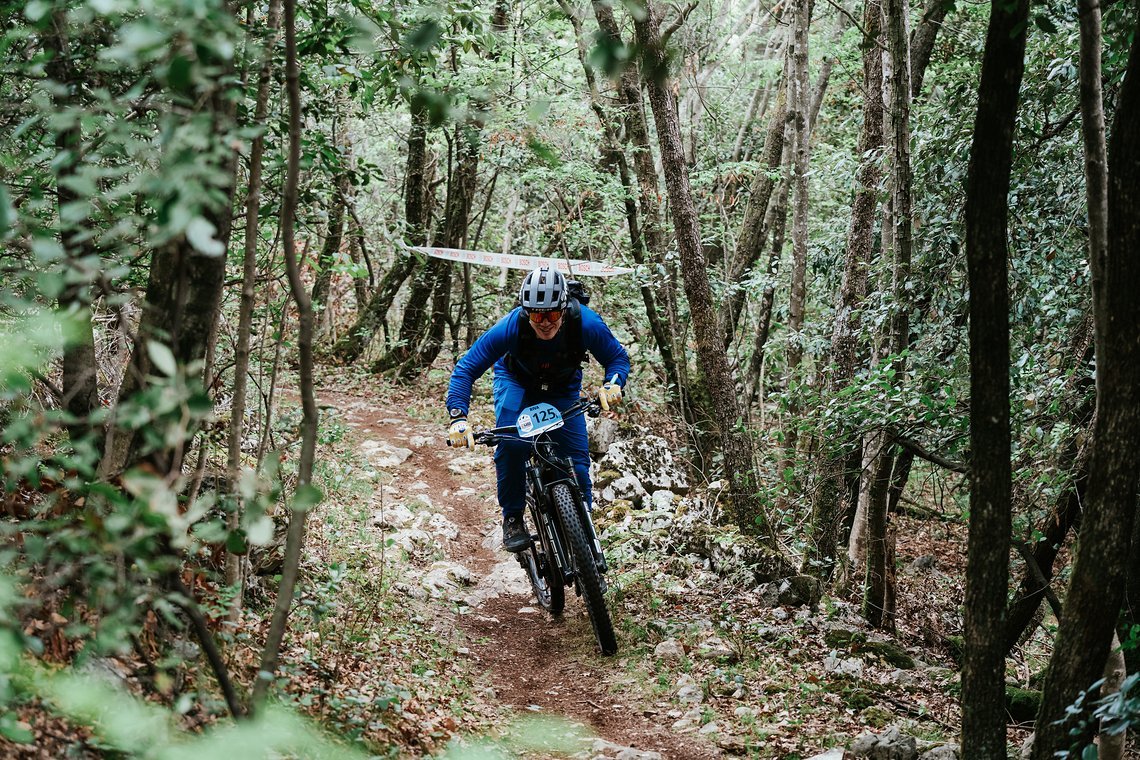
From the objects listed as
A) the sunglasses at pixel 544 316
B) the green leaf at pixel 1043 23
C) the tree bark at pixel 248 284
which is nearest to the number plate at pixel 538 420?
the sunglasses at pixel 544 316

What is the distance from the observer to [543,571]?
7207 mm

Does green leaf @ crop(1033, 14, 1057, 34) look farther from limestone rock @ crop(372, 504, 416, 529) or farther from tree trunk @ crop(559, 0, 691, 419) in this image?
limestone rock @ crop(372, 504, 416, 529)

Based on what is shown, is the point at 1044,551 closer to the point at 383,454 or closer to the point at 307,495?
the point at 307,495

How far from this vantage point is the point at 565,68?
551 inches

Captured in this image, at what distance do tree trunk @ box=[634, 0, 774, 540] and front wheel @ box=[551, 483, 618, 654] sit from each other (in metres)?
1.94

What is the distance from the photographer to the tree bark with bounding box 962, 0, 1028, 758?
145 inches

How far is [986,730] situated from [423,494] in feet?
24.4

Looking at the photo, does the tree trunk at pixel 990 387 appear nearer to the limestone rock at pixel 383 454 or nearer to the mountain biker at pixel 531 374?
the mountain biker at pixel 531 374

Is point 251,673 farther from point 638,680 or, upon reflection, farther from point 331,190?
point 331,190

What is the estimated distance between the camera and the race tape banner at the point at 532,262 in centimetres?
1167

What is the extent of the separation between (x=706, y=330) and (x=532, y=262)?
4.78 m

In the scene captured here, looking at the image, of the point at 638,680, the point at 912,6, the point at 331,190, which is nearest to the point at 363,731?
the point at 638,680

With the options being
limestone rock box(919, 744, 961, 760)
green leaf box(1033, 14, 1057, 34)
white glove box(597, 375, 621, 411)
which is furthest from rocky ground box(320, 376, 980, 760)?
green leaf box(1033, 14, 1057, 34)

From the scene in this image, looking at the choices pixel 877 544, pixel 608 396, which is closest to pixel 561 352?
pixel 608 396
